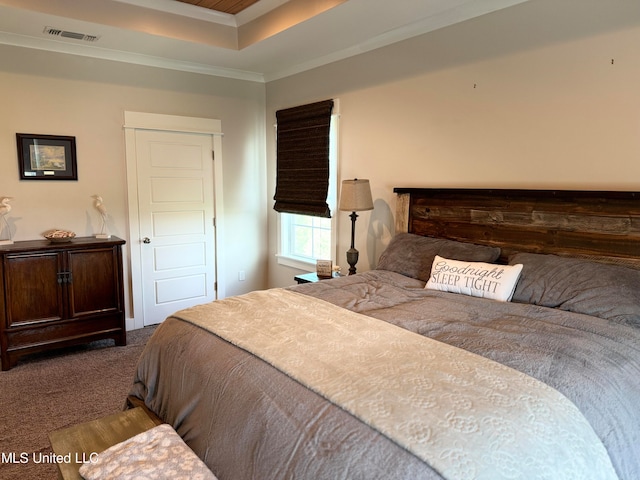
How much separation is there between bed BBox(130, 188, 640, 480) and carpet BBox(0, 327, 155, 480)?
75 cm

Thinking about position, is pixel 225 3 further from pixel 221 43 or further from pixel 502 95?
pixel 502 95

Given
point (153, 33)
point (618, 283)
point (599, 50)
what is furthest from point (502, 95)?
point (153, 33)

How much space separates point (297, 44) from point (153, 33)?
1.18 m

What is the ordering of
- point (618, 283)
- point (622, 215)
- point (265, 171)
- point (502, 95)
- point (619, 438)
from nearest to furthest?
point (619, 438) < point (618, 283) < point (622, 215) < point (502, 95) < point (265, 171)

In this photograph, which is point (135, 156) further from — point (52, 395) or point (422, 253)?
point (422, 253)

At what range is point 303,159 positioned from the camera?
433cm

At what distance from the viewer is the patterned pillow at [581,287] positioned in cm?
200

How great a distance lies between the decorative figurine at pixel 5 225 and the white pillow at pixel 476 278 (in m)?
3.32

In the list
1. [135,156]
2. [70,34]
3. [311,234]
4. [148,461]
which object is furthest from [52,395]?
[70,34]

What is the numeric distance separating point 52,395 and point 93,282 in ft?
3.29

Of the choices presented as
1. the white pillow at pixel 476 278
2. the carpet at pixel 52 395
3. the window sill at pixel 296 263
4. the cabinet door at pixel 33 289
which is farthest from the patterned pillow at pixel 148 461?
the window sill at pixel 296 263

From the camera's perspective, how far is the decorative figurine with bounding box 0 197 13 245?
3.46m

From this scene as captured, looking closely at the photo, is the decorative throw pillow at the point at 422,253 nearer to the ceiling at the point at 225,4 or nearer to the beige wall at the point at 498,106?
the beige wall at the point at 498,106

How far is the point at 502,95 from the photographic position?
2812 mm
